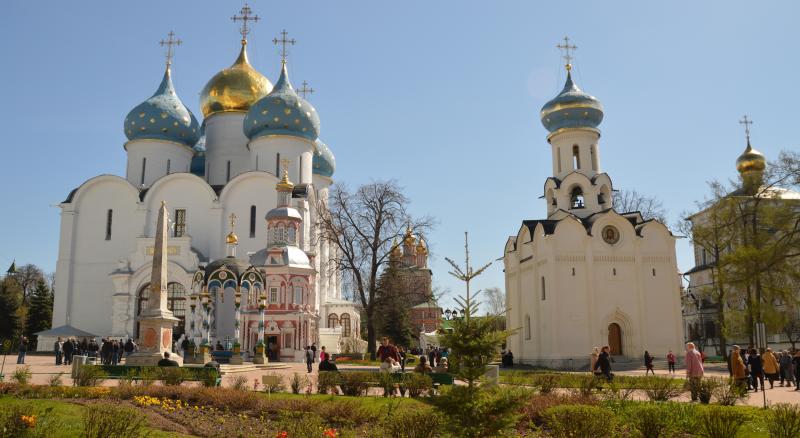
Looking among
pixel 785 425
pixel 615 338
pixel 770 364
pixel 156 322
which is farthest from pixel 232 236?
pixel 785 425

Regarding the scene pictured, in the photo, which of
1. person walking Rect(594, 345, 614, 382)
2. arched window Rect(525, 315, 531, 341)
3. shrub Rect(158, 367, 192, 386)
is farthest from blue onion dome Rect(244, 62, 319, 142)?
person walking Rect(594, 345, 614, 382)

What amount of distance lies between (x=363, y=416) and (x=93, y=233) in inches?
1210

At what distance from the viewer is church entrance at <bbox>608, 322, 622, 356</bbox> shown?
27375mm

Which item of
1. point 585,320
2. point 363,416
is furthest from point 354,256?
point 363,416

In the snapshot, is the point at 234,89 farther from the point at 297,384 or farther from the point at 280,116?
the point at 297,384

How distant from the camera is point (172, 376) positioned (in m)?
13.6

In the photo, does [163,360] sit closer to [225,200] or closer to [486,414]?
[486,414]

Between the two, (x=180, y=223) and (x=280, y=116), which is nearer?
(x=180, y=223)

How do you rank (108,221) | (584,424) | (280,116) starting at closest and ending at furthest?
(584,424) < (108,221) < (280,116)

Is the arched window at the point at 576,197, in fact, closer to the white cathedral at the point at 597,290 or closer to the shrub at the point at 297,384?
the white cathedral at the point at 597,290

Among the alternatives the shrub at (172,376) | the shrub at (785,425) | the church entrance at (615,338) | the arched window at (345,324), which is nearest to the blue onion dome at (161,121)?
the arched window at (345,324)

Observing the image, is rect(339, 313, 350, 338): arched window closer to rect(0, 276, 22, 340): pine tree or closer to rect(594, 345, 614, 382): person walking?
rect(0, 276, 22, 340): pine tree

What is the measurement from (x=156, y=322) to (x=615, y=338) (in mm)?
18324

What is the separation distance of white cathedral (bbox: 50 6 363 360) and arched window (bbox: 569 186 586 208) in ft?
40.6
